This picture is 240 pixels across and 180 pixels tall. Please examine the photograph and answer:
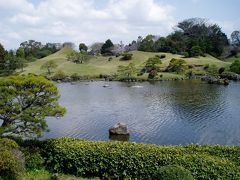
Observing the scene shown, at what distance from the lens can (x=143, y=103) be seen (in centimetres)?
5653

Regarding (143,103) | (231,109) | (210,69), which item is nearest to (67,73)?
(210,69)

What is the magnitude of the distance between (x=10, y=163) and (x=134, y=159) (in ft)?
24.4

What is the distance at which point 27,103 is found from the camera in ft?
84.2

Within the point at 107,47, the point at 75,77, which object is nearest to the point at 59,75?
the point at 75,77

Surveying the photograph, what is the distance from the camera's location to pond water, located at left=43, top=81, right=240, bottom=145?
123 feet

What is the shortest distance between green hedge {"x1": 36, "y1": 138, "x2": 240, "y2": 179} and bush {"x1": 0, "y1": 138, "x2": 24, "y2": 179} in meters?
2.72

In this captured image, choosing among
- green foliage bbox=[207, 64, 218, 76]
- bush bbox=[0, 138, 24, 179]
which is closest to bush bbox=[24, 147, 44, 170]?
bush bbox=[0, 138, 24, 179]

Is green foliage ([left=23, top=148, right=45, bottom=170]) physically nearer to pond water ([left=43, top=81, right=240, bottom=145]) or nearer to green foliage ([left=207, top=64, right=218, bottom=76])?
pond water ([left=43, top=81, right=240, bottom=145])

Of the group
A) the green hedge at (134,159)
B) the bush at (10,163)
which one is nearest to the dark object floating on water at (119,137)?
the green hedge at (134,159)

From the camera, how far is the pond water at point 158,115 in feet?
123

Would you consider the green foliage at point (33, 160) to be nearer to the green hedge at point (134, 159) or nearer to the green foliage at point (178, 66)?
the green hedge at point (134, 159)

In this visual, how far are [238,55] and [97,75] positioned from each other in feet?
190

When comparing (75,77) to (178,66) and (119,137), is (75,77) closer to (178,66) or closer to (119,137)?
(178,66)

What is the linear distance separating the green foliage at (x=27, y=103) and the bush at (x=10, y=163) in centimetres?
466
